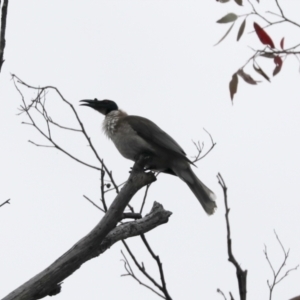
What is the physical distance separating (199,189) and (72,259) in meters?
2.94

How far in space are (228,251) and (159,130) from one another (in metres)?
4.11

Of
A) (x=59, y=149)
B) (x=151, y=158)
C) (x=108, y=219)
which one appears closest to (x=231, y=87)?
(x=108, y=219)

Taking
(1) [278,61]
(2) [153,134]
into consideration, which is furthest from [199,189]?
(1) [278,61]

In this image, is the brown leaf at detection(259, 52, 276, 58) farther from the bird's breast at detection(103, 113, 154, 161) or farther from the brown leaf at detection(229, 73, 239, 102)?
the bird's breast at detection(103, 113, 154, 161)

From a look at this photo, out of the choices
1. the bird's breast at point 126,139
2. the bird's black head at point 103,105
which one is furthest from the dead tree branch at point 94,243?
the bird's black head at point 103,105

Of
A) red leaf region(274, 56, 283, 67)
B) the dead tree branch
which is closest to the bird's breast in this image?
the dead tree branch

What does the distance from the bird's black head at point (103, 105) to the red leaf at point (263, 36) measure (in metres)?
4.74

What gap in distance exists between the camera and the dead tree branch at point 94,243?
3.42m

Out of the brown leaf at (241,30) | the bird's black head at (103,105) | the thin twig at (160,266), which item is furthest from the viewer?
the bird's black head at (103,105)

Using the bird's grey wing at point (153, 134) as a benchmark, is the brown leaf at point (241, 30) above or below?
below

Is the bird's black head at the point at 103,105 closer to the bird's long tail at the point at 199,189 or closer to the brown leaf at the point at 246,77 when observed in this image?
the bird's long tail at the point at 199,189

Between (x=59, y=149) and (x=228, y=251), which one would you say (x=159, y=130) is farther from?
(x=228, y=251)

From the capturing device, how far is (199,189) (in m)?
6.31

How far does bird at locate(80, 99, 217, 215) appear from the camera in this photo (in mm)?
6121
